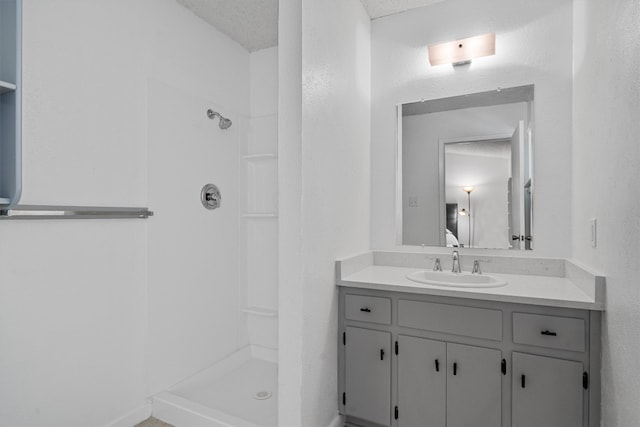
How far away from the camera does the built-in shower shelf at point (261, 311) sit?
8.81ft

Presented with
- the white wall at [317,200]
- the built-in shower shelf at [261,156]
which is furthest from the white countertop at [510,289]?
the built-in shower shelf at [261,156]

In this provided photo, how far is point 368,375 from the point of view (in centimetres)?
181

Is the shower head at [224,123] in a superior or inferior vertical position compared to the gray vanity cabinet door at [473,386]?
superior

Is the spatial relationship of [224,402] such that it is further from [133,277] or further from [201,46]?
[201,46]

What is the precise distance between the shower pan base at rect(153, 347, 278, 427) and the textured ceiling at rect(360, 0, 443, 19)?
8.69 ft

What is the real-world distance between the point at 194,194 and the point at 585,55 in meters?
2.40

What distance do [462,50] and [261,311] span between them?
2.36 m

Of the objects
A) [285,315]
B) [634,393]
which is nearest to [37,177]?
[285,315]

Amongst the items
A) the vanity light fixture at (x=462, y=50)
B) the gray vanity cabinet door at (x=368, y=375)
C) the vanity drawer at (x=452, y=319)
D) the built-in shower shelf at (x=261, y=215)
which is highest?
the vanity light fixture at (x=462, y=50)

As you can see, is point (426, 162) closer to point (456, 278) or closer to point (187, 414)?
point (456, 278)

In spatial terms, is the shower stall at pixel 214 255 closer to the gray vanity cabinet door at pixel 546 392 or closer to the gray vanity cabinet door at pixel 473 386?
the gray vanity cabinet door at pixel 473 386

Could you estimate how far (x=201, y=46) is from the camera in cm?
246

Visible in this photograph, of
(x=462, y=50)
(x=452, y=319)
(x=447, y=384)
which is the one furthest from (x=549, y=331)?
(x=462, y=50)

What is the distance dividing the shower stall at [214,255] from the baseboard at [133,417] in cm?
5
